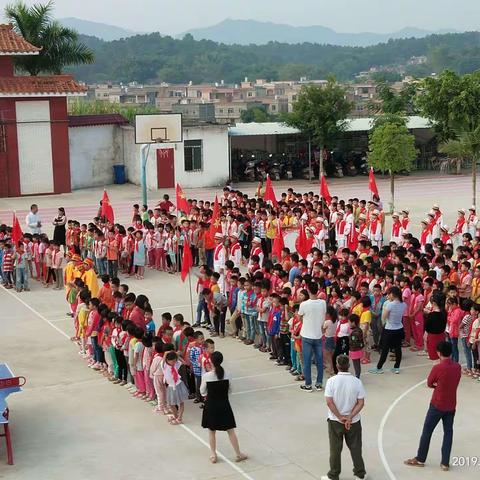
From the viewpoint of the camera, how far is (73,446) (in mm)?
12320

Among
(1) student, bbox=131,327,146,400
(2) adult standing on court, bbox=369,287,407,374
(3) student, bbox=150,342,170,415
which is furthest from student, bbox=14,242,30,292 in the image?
(2) adult standing on court, bbox=369,287,407,374

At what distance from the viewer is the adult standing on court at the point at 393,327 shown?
14.9m

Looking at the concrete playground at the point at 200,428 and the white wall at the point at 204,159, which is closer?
the concrete playground at the point at 200,428

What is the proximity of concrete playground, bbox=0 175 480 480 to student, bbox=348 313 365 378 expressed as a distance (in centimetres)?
50

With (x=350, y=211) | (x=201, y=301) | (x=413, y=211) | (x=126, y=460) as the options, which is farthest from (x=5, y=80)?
(x=126, y=460)

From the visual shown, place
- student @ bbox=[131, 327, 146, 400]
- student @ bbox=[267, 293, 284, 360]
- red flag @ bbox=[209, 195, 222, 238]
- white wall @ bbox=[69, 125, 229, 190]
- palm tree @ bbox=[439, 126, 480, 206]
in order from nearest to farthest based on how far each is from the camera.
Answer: student @ bbox=[131, 327, 146, 400]
student @ bbox=[267, 293, 284, 360]
red flag @ bbox=[209, 195, 222, 238]
palm tree @ bbox=[439, 126, 480, 206]
white wall @ bbox=[69, 125, 229, 190]

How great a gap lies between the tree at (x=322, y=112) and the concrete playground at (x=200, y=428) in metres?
26.2

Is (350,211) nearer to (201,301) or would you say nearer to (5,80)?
(201,301)

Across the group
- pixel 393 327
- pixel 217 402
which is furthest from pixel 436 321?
pixel 217 402

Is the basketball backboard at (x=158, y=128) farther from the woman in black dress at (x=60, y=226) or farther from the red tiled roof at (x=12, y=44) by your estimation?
the woman in black dress at (x=60, y=226)

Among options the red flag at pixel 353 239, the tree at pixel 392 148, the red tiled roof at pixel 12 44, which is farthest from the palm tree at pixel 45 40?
the red flag at pixel 353 239

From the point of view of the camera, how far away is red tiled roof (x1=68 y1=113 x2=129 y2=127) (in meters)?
41.7

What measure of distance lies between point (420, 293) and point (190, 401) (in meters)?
4.54

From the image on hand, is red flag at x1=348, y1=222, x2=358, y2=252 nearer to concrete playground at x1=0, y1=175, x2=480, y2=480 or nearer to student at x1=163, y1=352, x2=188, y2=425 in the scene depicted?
concrete playground at x1=0, y1=175, x2=480, y2=480
